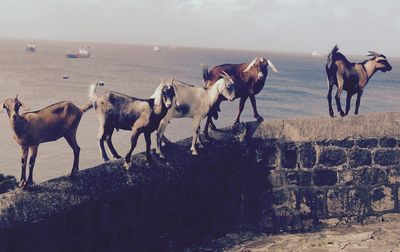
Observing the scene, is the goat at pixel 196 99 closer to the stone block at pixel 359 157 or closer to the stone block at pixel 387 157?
the stone block at pixel 359 157

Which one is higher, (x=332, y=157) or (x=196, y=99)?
(x=196, y=99)

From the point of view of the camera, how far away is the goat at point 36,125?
16.8 feet

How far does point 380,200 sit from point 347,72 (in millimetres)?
2277

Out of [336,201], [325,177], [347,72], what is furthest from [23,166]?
[347,72]

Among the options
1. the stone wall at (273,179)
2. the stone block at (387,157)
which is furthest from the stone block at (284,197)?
the stone block at (387,157)

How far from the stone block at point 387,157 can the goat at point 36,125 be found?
4919mm

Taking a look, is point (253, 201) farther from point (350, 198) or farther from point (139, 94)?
point (139, 94)

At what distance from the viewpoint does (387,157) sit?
765 centimetres

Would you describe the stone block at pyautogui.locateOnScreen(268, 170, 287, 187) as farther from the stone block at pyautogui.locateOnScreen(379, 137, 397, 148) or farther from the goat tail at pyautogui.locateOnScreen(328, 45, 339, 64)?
the goat tail at pyautogui.locateOnScreen(328, 45, 339, 64)

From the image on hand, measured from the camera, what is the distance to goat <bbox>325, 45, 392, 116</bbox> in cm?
799

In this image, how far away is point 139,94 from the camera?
6788 centimetres

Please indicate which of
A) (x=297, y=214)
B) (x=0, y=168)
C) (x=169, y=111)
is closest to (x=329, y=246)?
(x=297, y=214)

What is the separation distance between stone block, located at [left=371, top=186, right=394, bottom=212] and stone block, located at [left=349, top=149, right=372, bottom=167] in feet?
1.70

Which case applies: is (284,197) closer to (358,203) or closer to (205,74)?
(358,203)
